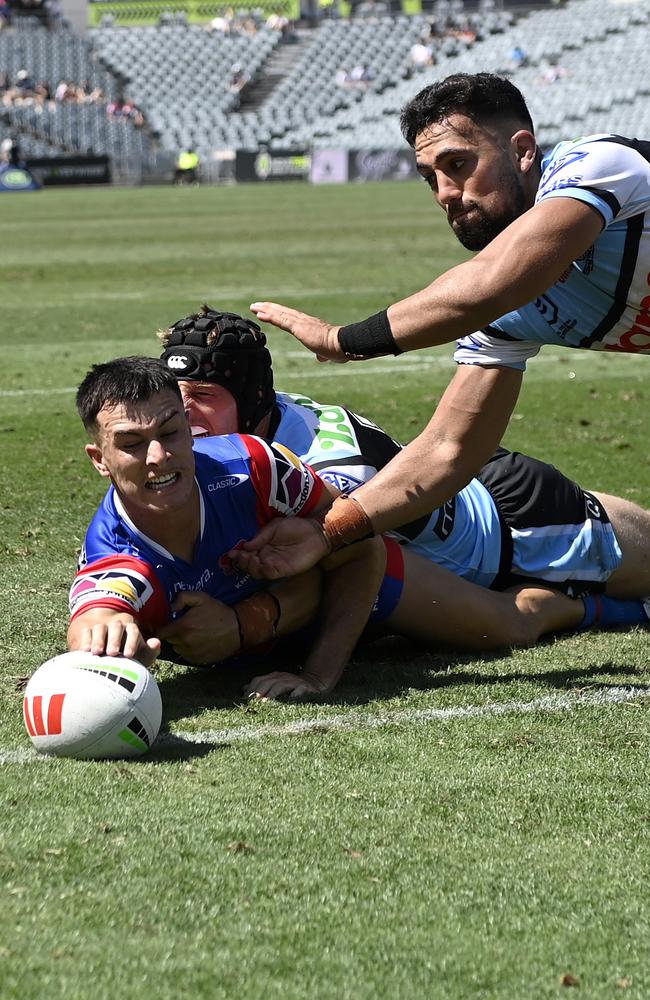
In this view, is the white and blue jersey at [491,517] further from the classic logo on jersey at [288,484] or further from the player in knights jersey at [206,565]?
the classic logo on jersey at [288,484]

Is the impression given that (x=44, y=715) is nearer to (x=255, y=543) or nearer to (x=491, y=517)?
(x=255, y=543)

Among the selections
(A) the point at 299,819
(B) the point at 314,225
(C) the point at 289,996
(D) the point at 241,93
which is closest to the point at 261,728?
(A) the point at 299,819

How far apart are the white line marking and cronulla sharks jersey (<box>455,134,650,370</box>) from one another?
4.19 feet

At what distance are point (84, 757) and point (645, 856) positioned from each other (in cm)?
159

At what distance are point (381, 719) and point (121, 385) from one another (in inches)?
51.7

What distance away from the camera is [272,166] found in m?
56.0

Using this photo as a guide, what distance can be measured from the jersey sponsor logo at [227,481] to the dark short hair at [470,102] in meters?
1.29

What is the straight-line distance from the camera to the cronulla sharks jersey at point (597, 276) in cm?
436

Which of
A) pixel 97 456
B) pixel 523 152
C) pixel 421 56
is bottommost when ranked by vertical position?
pixel 421 56

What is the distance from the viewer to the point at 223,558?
4.68 meters

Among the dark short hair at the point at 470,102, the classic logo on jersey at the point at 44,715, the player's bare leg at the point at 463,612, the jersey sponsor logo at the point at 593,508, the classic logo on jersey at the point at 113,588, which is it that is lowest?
the player's bare leg at the point at 463,612

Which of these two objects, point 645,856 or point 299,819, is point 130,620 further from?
point 645,856

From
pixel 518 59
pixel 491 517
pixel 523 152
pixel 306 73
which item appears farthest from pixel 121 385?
pixel 306 73

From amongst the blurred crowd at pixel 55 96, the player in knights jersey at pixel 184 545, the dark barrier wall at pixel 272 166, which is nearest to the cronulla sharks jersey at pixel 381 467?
the player in knights jersey at pixel 184 545
